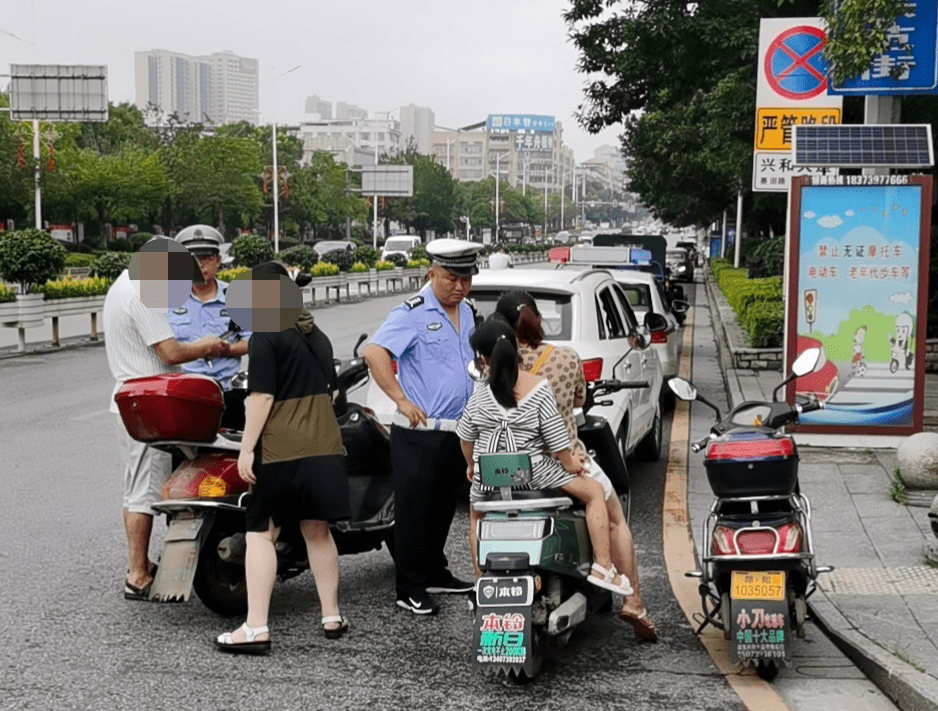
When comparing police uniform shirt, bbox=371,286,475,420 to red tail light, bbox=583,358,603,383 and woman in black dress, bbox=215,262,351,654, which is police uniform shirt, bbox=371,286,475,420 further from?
red tail light, bbox=583,358,603,383

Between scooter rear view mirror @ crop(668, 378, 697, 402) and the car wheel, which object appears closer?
scooter rear view mirror @ crop(668, 378, 697, 402)

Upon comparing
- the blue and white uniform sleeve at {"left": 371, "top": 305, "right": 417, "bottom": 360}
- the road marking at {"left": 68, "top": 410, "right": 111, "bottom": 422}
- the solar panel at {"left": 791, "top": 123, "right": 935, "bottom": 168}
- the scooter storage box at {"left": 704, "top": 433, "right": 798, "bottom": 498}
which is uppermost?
the solar panel at {"left": 791, "top": 123, "right": 935, "bottom": 168}

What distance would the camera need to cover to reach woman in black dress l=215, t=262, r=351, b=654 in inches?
220

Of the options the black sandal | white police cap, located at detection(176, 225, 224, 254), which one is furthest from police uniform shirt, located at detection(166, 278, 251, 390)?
the black sandal

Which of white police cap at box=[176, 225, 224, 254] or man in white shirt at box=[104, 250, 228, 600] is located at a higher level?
white police cap at box=[176, 225, 224, 254]

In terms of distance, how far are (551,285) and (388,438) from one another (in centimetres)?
287

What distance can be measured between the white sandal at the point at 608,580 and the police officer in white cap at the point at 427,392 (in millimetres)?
922

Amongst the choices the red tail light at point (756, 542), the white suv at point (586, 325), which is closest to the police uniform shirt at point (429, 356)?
the red tail light at point (756, 542)

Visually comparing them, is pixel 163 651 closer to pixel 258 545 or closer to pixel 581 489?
pixel 258 545

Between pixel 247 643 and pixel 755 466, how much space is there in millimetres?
2313

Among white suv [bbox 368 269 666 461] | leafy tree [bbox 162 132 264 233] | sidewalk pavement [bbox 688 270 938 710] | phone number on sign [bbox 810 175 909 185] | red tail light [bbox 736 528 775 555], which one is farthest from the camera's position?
leafy tree [bbox 162 132 264 233]

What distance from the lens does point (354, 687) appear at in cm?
525

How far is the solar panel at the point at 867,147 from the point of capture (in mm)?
11008

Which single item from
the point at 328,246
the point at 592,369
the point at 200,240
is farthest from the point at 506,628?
the point at 328,246
